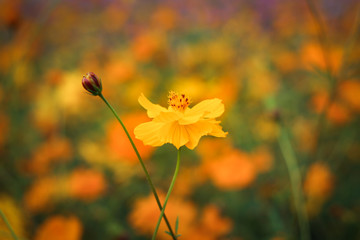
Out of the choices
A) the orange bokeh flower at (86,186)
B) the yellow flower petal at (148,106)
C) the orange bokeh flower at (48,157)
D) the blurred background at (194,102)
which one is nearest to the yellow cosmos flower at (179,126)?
the yellow flower petal at (148,106)

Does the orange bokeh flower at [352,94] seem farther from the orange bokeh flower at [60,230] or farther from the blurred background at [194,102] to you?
the orange bokeh flower at [60,230]

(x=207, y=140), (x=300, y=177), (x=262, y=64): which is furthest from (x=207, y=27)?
(x=300, y=177)

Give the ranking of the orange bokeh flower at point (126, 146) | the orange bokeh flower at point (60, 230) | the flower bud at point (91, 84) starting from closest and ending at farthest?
1. the flower bud at point (91, 84)
2. the orange bokeh flower at point (60, 230)
3. the orange bokeh flower at point (126, 146)

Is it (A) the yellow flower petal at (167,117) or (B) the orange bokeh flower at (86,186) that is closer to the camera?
(A) the yellow flower petal at (167,117)

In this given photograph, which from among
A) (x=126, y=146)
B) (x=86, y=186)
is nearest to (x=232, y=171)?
(x=126, y=146)

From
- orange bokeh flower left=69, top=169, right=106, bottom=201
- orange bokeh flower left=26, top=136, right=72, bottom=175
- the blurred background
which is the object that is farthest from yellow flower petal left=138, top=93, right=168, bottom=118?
orange bokeh flower left=26, top=136, right=72, bottom=175

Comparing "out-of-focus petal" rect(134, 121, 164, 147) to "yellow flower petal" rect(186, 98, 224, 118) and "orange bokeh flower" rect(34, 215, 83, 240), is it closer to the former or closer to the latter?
"yellow flower petal" rect(186, 98, 224, 118)

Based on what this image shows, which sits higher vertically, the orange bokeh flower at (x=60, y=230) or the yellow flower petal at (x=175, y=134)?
the yellow flower petal at (x=175, y=134)
